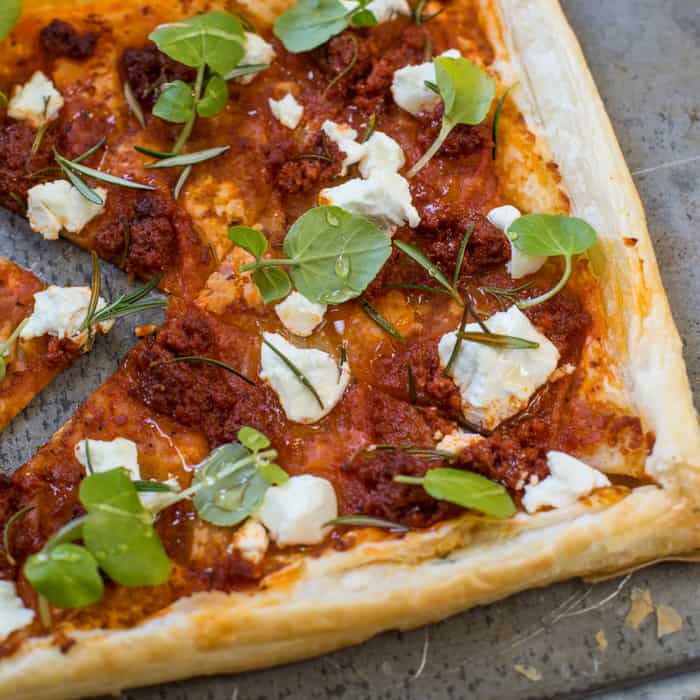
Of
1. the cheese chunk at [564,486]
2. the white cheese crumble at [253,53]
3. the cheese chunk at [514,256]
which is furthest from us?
the white cheese crumble at [253,53]

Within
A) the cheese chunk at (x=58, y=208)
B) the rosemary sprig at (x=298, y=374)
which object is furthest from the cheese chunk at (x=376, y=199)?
the cheese chunk at (x=58, y=208)

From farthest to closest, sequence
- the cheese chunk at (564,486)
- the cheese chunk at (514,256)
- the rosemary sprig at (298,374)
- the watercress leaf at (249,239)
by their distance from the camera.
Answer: the cheese chunk at (514,256) → the watercress leaf at (249,239) → the rosemary sprig at (298,374) → the cheese chunk at (564,486)

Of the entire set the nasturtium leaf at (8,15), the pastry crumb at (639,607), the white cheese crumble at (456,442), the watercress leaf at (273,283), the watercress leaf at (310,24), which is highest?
the nasturtium leaf at (8,15)

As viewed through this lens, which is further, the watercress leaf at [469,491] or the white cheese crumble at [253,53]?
the white cheese crumble at [253,53]

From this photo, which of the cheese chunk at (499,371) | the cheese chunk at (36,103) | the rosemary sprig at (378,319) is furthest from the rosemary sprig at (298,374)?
the cheese chunk at (36,103)

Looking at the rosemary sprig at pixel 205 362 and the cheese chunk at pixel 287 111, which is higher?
the cheese chunk at pixel 287 111

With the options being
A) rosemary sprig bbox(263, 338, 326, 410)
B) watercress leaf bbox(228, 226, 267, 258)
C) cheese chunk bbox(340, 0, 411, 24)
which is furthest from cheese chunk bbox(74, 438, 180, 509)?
cheese chunk bbox(340, 0, 411, 24)

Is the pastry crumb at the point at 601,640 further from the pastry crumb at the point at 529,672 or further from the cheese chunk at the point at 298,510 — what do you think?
the cheese chunk at the point at 298,510

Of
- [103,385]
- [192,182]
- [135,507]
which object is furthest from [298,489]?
[192,182]
